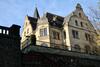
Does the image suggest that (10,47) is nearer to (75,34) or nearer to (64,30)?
(64,30)

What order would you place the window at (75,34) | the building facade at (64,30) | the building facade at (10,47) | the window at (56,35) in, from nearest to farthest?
1. the building facade at (10,47)
2. the building facade at (64,30)
3. the window at (56,35)
4. the window at (75,34)

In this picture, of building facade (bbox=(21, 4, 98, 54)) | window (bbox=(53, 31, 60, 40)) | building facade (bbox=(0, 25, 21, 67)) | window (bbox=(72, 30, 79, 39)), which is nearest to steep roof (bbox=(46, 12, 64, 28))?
building facade (bbox=(21, 4, 98, 54))

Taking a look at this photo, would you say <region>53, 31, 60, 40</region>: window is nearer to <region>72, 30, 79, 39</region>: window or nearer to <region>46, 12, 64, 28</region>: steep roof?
<region>46, 12, 64, 28</region>: steep roof

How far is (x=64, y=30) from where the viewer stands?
4022cm

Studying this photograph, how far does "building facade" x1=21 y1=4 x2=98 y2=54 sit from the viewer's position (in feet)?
126

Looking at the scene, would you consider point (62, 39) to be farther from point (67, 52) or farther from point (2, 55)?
point (2, 55)

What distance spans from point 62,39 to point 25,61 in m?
21.8

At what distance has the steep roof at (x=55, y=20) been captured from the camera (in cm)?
4005

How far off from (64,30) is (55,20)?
8.42 ft

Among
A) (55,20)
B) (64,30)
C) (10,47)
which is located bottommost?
(10,47)

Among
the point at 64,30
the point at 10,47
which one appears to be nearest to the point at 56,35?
the point at 64,30

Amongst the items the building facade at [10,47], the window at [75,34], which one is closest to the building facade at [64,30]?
the window at [75,34]

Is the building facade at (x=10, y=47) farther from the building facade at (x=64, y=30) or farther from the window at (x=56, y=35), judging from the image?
the window at (x=56, y=35)

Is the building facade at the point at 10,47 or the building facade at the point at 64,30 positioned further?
the building facade at the point at 64,30
